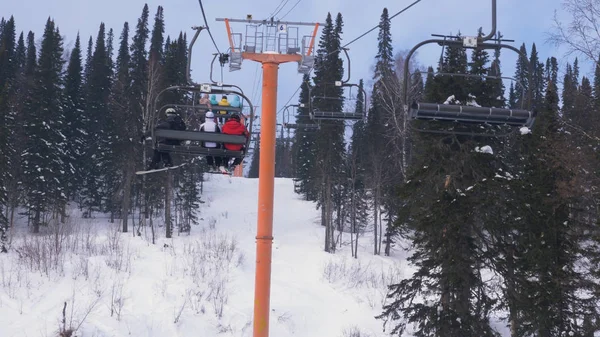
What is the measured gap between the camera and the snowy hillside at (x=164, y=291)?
52.5 ft

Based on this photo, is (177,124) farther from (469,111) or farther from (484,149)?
(484,149)

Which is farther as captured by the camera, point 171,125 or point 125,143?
point 125,143

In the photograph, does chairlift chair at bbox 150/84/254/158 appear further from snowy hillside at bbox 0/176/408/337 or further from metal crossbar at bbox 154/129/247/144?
snowy hillside at bbox 0/176/408/337

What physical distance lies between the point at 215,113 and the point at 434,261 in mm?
8092

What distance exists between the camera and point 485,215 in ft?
49.5

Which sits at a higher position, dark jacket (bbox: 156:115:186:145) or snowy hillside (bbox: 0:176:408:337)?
dark jacket (bbox: 156:115:186:145)

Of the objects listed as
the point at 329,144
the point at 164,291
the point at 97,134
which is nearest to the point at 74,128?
the point at 97,134

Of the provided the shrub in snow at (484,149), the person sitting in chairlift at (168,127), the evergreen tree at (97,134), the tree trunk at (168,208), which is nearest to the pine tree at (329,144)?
the tree trunk at (168,208)

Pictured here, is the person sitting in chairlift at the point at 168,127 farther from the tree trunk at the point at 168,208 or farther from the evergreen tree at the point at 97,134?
the evergreen tree at the point at 97,134

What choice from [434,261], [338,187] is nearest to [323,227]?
[338,187]

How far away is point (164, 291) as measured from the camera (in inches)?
722

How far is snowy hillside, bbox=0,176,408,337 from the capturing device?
16016mm

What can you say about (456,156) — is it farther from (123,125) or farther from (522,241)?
(123,125)

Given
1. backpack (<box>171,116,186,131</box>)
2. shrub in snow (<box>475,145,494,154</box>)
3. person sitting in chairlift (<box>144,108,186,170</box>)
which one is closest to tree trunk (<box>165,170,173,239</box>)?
shrub in snow (<box>475,145,494,154</box>)
